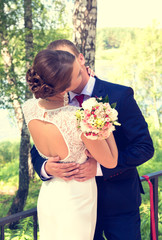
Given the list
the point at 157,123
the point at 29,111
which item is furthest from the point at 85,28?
the point at 157,123

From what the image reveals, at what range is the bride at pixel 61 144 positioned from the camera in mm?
1926

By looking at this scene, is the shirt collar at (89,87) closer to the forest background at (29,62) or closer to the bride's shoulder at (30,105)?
the bride's shoulder at (30,105)

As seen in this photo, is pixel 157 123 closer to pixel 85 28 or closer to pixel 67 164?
pixel 85 28

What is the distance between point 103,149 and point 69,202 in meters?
0.46

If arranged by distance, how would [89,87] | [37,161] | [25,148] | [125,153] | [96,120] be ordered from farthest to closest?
1. [25,148]
2. [37,161]
3. [89,87]
4. [125,153]
5. [96,120]

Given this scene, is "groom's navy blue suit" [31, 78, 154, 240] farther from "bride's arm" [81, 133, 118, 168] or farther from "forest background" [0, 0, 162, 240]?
"forest background" [0, 0, 162, 240]

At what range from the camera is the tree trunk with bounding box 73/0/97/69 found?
16.8ft

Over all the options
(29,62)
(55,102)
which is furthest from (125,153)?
(29,62)

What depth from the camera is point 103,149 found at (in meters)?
1.88

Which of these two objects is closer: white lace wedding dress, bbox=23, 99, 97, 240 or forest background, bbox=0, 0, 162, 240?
white lace wedding dress, bbox=23, 99, 97, 240

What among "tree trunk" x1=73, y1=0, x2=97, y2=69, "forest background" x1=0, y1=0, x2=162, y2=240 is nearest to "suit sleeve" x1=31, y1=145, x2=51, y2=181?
"forest background" x1=0, y1=0, x2=162, y2=240

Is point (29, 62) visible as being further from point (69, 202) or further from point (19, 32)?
point (69, 202)

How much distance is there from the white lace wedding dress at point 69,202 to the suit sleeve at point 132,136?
217mm

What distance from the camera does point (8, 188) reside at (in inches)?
740
